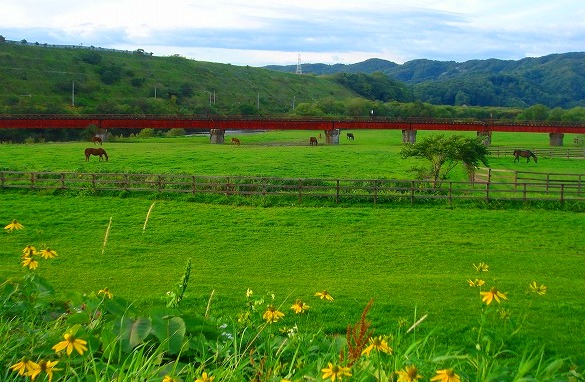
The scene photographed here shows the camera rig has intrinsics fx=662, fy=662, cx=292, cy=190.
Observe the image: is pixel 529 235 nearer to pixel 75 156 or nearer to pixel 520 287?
pixel 520 287

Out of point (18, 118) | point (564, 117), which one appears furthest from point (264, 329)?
point (564, 117)

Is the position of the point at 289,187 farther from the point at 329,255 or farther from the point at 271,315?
the point at 271,315

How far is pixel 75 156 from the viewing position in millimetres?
50531

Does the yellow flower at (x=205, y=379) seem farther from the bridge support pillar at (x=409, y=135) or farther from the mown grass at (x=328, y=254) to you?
the bridge support pillar at (x=409, y=135)

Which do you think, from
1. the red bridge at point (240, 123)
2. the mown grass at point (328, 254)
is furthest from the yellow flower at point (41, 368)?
the red bridge at point (240, 123)

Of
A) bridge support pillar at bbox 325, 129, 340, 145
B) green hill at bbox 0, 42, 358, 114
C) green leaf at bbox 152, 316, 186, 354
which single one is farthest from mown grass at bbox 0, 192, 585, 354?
green hill at bbox 0, 42, 358, 114

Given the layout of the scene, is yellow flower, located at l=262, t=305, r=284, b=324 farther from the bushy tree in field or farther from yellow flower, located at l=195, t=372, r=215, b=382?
the bushy tree in field

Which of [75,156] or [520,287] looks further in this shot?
[75,156]

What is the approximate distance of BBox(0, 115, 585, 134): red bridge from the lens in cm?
7494

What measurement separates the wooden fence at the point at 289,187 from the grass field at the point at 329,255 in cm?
116

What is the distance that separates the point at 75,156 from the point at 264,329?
4870 cm

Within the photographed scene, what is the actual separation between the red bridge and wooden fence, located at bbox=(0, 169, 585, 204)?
44169 mm

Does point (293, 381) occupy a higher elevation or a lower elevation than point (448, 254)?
higher

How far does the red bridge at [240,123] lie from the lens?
2950 inches
